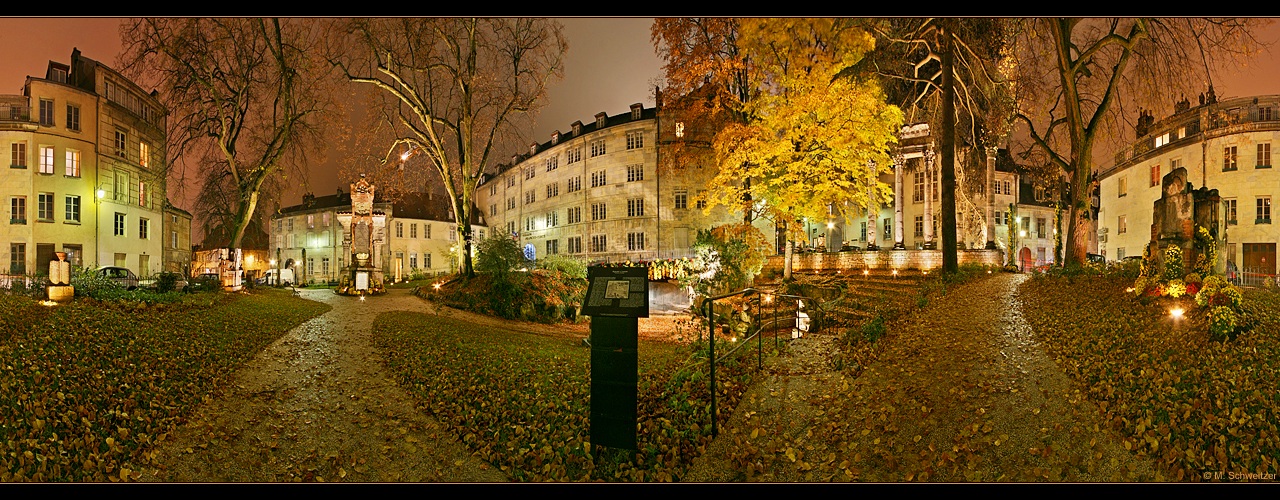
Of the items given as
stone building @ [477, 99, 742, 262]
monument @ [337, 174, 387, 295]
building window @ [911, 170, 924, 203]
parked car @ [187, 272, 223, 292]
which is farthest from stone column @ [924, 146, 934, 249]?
parked car @ [187, 272, 223, 292]

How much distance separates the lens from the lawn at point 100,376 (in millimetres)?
4750

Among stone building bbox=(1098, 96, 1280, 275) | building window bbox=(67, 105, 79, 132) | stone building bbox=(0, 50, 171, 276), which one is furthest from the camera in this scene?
building window bbox=(67, 105, 79, 132)

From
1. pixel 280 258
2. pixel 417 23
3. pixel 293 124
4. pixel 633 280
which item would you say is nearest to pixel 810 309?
pixel 633 280

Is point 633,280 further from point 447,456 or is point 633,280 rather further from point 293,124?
point 293,124

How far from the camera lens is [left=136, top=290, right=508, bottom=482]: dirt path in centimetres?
500

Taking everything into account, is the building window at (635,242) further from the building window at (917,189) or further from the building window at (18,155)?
the building window at (18,155)

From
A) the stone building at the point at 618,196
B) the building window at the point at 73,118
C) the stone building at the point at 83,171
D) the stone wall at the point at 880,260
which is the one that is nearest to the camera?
the stone wall at the point at 880,260

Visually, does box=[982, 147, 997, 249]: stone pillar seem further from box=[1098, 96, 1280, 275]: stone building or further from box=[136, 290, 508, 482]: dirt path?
box=[136, 290, 508, 482]: dirt path

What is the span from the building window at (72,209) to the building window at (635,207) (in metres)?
30.1

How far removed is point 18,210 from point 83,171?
16.3ft

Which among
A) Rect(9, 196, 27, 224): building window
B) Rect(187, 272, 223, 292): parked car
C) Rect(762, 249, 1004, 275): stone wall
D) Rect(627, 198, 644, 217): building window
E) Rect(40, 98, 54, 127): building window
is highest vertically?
Rect(40, 98, 54, 127): building window

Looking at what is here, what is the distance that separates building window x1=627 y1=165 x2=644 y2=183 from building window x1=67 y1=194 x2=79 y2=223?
30.3 metres

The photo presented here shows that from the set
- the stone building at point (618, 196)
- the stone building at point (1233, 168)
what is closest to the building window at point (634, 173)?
the stone building at point (618, 196)

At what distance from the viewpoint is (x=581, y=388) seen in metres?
7.30
